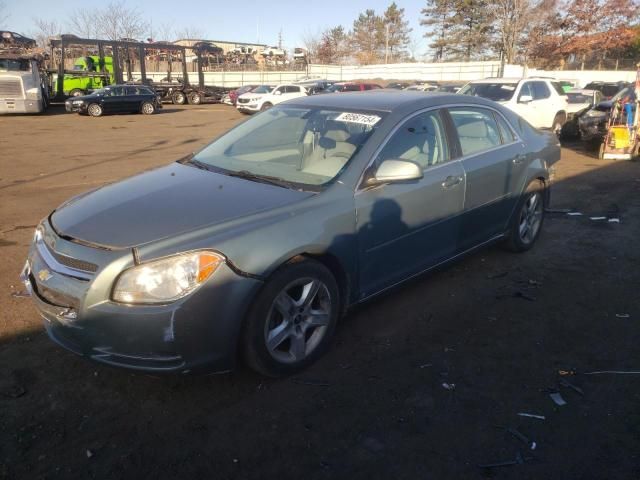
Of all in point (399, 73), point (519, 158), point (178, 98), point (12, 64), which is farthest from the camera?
point (399, 73)

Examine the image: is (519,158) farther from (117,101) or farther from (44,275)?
(117,101)

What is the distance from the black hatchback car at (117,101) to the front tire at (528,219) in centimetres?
2262

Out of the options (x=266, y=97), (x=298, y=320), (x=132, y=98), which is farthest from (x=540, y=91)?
(x=132, y=98)

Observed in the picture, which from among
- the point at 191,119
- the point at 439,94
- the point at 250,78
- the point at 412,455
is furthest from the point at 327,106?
A: the point at 250,78

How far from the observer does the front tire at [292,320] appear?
2832 mm

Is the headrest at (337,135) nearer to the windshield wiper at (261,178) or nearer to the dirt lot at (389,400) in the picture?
the windshield wiper at (261,178)

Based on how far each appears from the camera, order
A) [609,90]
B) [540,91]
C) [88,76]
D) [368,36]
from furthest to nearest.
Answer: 1. [368,36]
2. [88,76]
3. [609,90]
4. [540,91]

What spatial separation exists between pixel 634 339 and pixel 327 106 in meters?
2.82

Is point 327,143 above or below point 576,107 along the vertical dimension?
below

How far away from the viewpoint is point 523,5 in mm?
41344

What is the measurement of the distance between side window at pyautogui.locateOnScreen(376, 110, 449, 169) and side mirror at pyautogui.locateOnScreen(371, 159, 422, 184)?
0.13 meters

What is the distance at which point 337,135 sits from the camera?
376 centimetres

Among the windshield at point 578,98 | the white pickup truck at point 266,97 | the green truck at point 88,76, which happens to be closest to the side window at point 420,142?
the windshield at point 578,98

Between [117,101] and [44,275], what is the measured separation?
2351 centimetres
